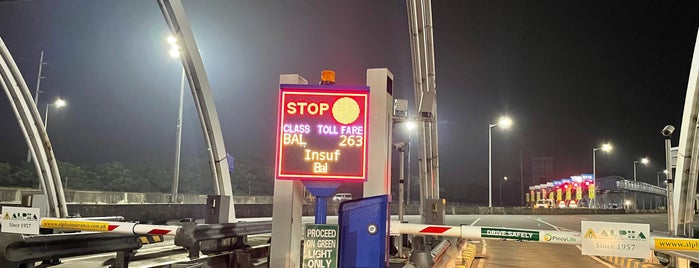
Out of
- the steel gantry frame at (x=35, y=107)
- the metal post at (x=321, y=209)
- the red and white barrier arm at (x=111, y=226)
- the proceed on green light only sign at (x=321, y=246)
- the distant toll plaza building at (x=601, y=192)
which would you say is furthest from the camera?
the distant toll plaza building at (x=601, y=192)

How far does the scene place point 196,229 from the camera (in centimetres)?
775

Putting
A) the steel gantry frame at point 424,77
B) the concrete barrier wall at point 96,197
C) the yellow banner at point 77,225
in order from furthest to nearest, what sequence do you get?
the concrete barrier wall at point 96,197
the steel gantry frame at point 424,77
the yellow banner at point 77,225

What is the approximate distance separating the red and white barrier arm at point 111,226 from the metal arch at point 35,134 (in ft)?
19.8

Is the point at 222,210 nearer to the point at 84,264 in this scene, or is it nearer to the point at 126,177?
the point at 84,264

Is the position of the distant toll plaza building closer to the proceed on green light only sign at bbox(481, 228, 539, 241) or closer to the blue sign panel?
the proceed on green light only sign at bbox(481, 228, 539, 241)

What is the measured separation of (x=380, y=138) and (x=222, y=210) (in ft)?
11.3

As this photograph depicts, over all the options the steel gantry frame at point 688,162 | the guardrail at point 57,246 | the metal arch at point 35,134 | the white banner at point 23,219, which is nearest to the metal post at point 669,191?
the steel gantry frame at point 688,162

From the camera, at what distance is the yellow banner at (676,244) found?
650 cm

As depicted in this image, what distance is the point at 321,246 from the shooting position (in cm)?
573

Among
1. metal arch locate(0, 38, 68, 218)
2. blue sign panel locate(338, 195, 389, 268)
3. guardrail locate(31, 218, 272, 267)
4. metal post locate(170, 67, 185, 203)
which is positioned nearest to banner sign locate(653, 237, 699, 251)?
blue sign panel locate(338, 195, 389, 268)

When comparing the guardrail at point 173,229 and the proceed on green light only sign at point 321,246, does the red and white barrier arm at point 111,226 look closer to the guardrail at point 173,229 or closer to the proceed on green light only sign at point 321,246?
the guardrail at point 173,229

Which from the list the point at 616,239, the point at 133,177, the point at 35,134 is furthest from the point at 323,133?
the point at 133,177

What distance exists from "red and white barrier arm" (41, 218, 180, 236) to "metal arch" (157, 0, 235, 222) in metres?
6.47

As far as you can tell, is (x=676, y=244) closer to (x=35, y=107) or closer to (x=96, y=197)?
(x=35, y=107)
